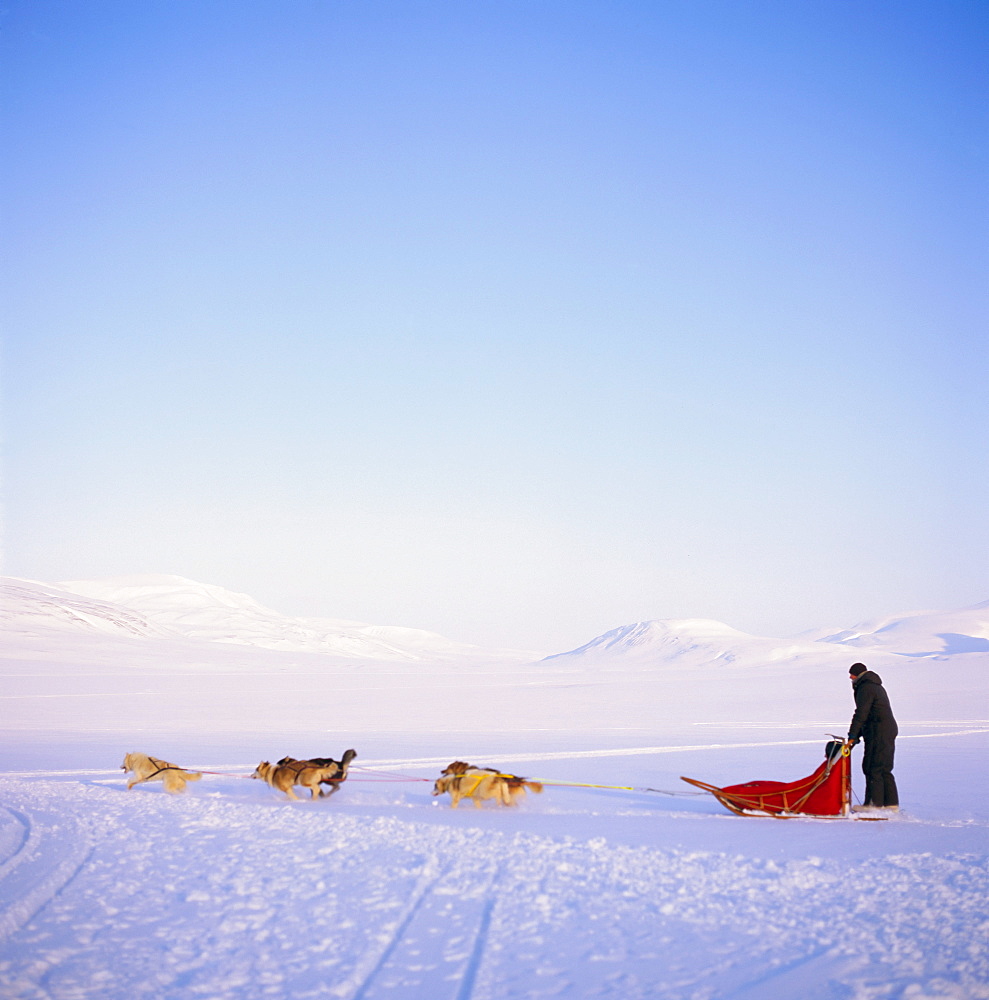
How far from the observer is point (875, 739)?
22.5 ft

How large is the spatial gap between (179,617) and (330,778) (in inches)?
3399

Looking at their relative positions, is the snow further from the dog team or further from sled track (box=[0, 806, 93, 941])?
the dog team

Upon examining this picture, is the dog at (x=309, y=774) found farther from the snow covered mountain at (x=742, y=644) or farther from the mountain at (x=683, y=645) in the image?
the mountain at (x=683, y=645)

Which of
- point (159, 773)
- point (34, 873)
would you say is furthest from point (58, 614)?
point (34, 873)

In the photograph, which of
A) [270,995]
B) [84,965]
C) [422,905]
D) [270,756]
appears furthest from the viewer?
[270,756]

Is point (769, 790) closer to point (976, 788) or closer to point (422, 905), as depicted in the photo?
point (976, 788)

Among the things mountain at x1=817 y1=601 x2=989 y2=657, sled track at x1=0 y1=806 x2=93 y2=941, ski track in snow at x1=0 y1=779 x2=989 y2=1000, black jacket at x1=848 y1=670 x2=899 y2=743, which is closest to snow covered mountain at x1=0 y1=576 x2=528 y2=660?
mountain at x1=817 y1=601 x2=989 y2=657

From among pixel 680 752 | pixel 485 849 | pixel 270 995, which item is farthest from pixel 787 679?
pixel 270 995

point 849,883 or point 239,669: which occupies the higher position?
point 239,669

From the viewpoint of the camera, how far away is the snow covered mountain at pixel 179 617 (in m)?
53.0

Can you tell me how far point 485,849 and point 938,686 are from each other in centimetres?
2567

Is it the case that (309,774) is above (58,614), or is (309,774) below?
below

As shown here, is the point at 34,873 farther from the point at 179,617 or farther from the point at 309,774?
the point at 179,617

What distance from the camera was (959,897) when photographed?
14.2ft
